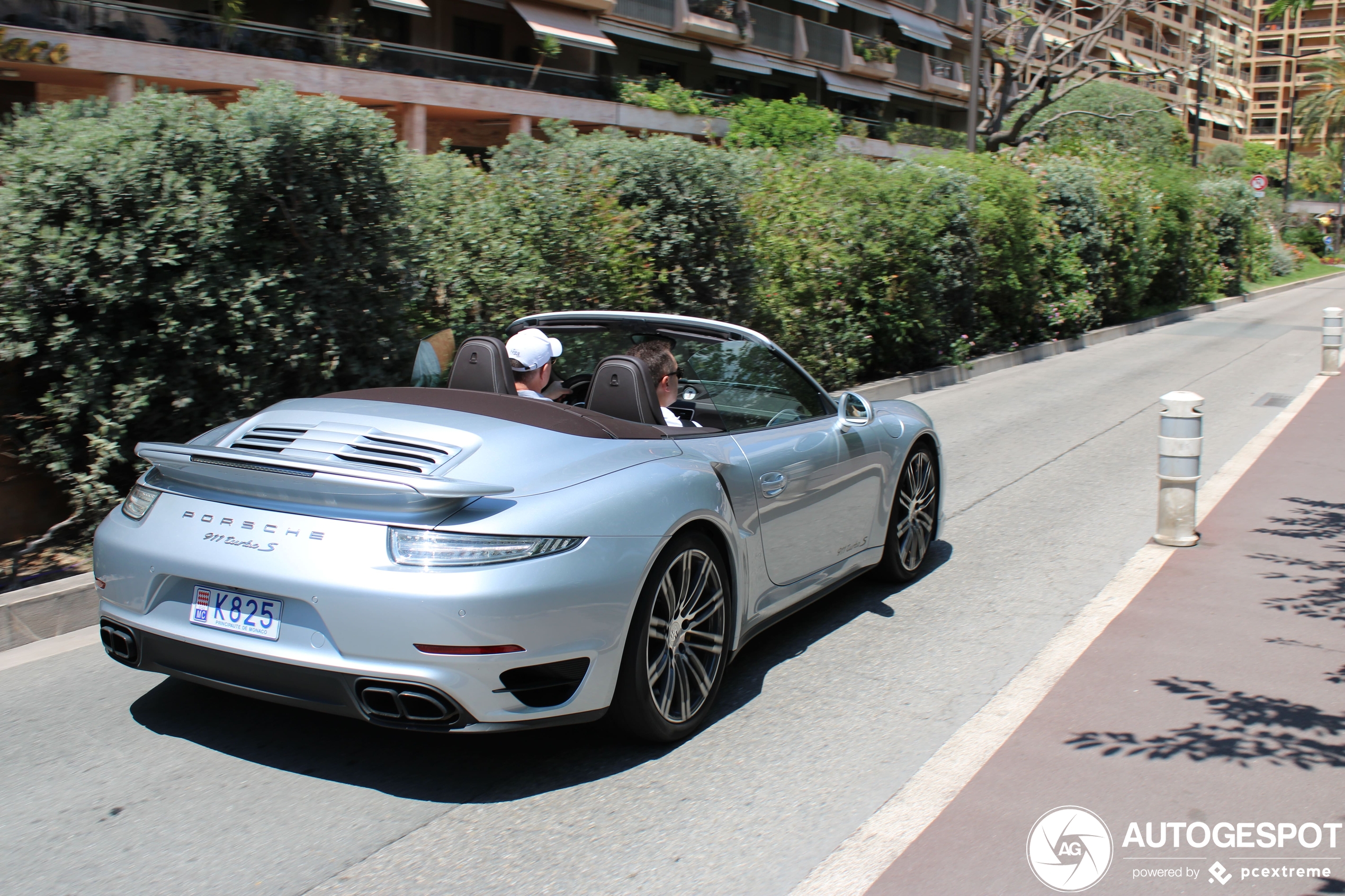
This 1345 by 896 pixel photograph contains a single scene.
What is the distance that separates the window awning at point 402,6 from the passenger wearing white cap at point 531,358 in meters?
21.9

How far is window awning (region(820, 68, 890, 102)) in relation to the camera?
43875mm

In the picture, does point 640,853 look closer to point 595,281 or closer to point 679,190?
point 595,281

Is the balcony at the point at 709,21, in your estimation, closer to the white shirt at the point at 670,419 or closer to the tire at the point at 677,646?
the white shirt at the point at 670,419

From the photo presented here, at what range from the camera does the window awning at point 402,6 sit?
24.5 metres

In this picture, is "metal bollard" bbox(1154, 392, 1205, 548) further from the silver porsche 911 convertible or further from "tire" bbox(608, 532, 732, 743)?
"tire" bbox(608, 532, 732, 743)

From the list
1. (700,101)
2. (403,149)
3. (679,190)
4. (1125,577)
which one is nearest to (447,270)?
(403,149)

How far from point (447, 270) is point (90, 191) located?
9.41ft

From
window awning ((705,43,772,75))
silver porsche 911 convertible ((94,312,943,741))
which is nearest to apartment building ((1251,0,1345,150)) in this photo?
window awning ((705,43,772,75))

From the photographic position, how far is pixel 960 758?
3943 millimetres

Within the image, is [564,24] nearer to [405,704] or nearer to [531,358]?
[531,358]

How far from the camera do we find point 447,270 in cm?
857

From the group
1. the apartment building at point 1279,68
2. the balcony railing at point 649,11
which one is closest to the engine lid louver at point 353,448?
the balcony railing at point 649,11

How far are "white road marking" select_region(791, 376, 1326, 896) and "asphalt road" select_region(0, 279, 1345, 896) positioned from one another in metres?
0.06

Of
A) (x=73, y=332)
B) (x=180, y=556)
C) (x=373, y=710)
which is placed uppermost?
(x=73, y=332)
